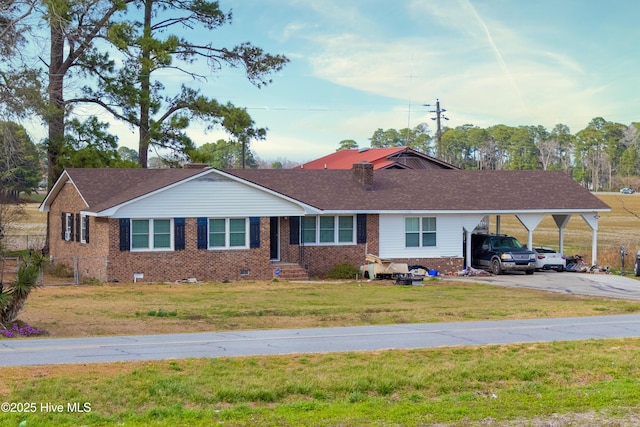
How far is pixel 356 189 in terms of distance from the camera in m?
37.8

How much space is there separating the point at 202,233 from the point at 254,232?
2087 mm

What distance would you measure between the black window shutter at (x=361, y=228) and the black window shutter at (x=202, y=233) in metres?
7.07

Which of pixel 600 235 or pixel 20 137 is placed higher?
pixel 20 137

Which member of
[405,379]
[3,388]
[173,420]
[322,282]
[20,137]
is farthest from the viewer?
[20,137]

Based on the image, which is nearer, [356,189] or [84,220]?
[84,220]

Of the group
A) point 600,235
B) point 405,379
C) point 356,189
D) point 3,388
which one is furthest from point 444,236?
point 600,235

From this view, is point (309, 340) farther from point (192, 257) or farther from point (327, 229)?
point (327, 229)

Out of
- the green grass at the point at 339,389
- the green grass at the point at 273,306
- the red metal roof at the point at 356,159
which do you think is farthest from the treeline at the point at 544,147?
the green grass at the point at 339,389

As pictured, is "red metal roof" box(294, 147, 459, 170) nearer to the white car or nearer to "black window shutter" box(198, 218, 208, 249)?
the white car

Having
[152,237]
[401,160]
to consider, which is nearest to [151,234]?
[152,237]

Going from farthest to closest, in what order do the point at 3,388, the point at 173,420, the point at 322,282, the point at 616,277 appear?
the point at 616,277 < the point at 322,282 < the point at 3,388 < the point at 173,420

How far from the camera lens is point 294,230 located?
3441 centimetres

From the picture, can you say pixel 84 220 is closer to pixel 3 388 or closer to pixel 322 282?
pixel 322 282

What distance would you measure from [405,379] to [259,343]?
4.04 metres
